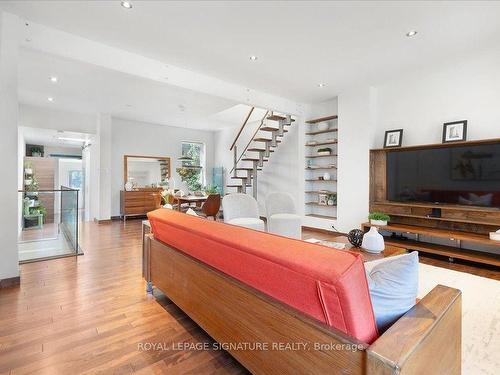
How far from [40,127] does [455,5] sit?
26.4ft

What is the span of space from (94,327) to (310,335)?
1.78 metres

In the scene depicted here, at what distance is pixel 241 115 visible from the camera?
734cm

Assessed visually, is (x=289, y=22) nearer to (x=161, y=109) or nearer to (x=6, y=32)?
(x=6, y=32)

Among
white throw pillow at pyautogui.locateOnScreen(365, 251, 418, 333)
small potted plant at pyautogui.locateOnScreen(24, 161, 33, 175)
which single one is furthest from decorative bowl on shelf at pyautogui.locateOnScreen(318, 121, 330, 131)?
small potted plant at pyautogui.locateOnScreen(24, 161, 33, 175)

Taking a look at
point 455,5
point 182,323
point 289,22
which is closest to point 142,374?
point 182,323

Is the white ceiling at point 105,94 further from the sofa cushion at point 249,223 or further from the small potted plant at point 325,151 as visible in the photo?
the sofa cushion at point 249,223

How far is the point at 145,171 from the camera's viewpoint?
805 centimetres

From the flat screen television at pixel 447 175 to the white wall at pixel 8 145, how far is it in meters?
5.12

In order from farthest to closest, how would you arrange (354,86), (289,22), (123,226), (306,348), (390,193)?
(123,226) → (354,86) → (390,193) → (289,22) → (306,348)

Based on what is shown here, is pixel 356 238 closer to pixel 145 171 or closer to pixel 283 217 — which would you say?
pixel 283 217

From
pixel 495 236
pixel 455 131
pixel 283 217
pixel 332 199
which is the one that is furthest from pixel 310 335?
pixel 332 199

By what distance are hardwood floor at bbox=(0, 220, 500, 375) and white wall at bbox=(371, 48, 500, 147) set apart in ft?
6.90

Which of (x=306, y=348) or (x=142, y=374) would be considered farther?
(x=142, y=374)

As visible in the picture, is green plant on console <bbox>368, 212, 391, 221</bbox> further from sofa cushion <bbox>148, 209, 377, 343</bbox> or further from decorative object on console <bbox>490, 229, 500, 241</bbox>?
sofa cushion <bbox>148, 209, 377, 343</bbox>
